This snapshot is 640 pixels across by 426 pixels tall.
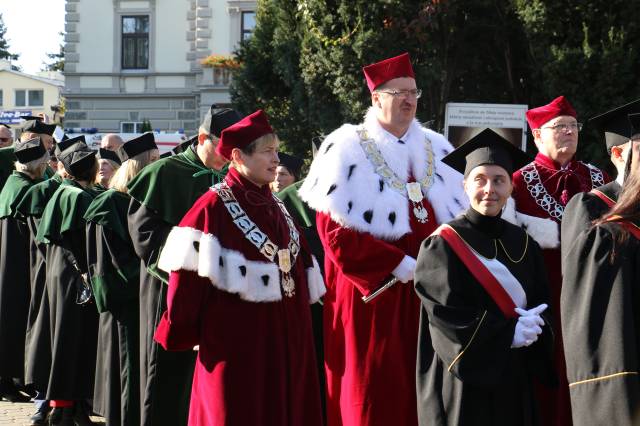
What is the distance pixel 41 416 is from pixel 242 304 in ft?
14.3

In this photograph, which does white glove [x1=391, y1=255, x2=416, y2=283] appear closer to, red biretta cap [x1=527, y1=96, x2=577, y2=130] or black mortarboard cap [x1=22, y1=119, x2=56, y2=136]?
red biretta cap [x1=527, y1=96, x2=577, y2=130]

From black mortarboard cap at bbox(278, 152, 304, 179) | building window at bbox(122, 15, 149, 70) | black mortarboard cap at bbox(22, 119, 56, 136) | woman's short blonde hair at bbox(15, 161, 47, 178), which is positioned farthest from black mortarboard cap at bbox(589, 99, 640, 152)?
building window at bbox(122, 15, 149, 70)

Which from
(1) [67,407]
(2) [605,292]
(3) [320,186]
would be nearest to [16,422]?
(1) [67,407]

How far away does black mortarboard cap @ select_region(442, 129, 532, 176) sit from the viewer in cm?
506

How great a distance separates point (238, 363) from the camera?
5117mm

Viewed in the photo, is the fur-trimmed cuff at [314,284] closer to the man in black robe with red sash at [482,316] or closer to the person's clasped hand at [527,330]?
the man in black robe with red sash at [482,316]

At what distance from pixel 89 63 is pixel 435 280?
35621 millimetres

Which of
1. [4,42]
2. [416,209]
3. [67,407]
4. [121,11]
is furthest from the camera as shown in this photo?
[4,42]

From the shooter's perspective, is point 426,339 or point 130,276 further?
point 130,276

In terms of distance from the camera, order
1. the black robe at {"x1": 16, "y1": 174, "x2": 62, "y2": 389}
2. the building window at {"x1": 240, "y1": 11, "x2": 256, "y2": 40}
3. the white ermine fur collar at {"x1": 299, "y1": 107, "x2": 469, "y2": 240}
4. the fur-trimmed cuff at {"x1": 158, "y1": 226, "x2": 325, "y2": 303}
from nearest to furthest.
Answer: the fur-trimmed cuff at {"x1": 158, "y1": 226, "x2": 325, "y2": 303} < the white ermine fur collar at {"x1": 299, "y1": 107, "x2": 469, "y2": 240} < the black robe at {"x1": 16, "y1": 174, "x2": 62, "y2": 389} < the building window at {"x1": 240, "y1": 11, "x2": 256, "y2": 40}

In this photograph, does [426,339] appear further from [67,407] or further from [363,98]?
[363,98]

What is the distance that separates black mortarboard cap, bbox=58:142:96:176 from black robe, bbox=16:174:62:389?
1.60 feet

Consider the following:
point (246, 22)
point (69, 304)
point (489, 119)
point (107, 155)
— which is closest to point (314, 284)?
point (69, 304)

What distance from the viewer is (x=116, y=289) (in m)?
7.67
